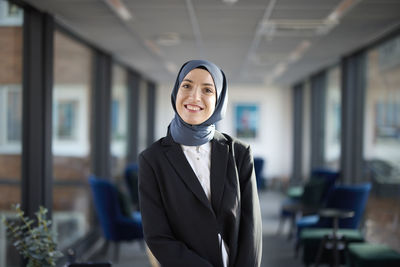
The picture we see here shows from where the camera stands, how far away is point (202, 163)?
1.92 meters

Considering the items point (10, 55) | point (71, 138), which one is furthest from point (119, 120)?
point (10, 55)

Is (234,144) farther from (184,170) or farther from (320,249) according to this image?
(320,249)

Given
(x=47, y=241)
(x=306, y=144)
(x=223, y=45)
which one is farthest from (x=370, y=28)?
(x=306, y=144)

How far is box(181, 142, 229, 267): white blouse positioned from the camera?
1.88 m

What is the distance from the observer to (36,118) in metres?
4.62

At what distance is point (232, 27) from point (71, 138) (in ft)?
7.80

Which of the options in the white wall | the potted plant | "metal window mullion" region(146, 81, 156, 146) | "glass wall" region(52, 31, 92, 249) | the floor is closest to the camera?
the potted plant

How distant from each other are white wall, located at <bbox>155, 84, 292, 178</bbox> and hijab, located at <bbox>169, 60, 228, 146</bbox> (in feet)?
37.1

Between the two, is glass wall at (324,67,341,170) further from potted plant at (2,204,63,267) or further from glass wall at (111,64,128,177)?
potted plant at (2,204,63,267)

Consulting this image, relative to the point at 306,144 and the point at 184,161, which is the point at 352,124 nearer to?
the point at 306,144

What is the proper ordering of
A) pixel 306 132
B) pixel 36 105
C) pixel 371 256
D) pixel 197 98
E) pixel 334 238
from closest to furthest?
pixel 197 98
pixel 371 256
pixel 36 105
pixel 334 238
pixel 306 132

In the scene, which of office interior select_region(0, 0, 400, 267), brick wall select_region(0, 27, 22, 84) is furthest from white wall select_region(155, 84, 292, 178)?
brick wall select_region(0, 27, 22, 84)

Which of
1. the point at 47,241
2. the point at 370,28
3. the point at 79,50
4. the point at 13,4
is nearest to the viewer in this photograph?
the point at 47,241

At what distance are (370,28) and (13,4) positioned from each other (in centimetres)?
374
